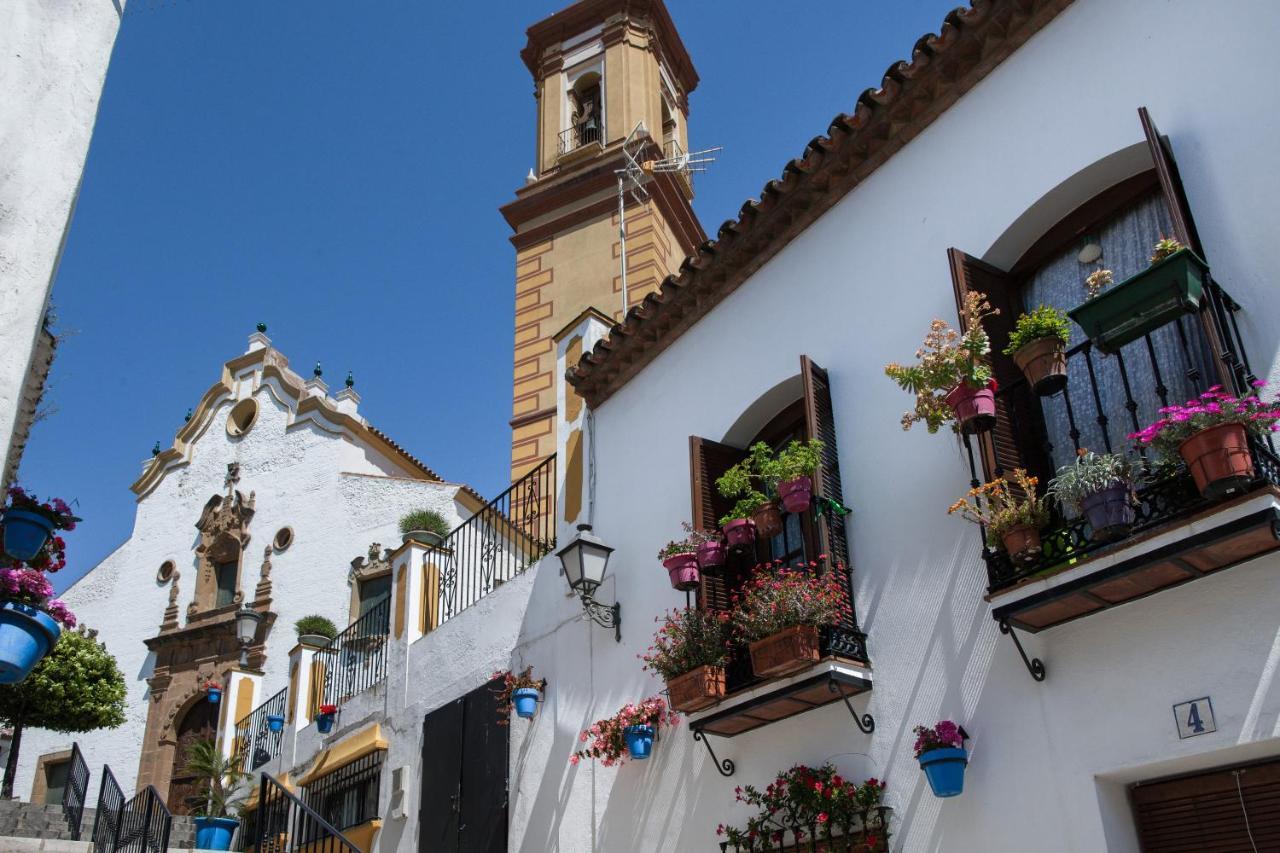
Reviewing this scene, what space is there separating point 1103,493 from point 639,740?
392 centimetres

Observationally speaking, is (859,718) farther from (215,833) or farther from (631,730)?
(215,833)

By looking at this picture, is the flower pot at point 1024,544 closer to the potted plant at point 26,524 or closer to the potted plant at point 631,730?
the potted plant at point 631,730

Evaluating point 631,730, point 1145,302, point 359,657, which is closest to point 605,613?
point 631,730

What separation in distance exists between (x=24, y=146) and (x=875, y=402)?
4.92m

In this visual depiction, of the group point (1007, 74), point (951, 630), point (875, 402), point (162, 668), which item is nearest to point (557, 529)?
point (875, 402)

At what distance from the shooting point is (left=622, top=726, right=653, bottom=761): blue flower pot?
791cm

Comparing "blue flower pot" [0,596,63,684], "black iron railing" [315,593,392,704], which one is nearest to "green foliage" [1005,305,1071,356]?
"blue flower pot" [0,596,63,684]

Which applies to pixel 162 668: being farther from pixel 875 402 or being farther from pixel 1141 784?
pixel 1141 784

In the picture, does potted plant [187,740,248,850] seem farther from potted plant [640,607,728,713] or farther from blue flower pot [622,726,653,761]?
potted plant [640,607,728,713]

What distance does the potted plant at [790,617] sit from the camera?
6465mm

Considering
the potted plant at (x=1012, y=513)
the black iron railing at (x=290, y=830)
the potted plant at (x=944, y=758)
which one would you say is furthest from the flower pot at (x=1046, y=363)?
the black iron railing at (x=290, y=830)

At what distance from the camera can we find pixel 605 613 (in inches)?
359

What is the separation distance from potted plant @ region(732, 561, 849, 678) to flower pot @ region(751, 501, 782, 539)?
546 mm

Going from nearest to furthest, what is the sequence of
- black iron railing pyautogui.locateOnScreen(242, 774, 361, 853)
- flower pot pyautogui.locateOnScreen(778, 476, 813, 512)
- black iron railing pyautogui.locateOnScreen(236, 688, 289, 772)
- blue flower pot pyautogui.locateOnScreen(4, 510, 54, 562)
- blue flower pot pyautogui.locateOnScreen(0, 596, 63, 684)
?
blue flower pot pyautogui.locateOnScreen(0, 596, 63, 684) → blue flower pot pyautogui.locateOnScreen(4, 510, 54, 562) → flower pot pyautogui.locateOnScreen(778, 476, 813, 512) → black iron railing pyautogui.locateOnScreen(242, 774, 361, 853) → black iron railing pyautogui.locateOnScreen(236, 688, 289, 772)
